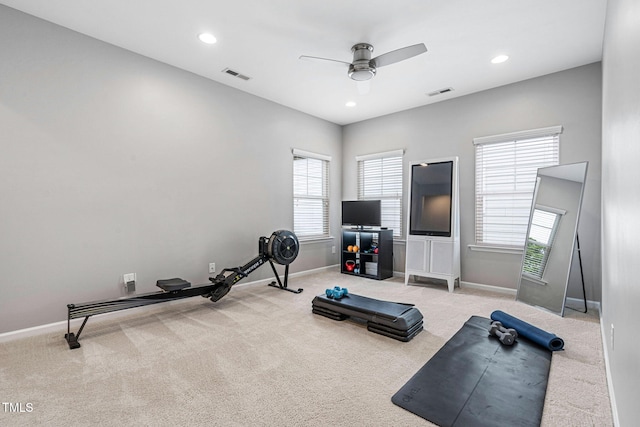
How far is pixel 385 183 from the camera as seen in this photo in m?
5.92

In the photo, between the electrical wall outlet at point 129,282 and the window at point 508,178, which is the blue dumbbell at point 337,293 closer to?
the electrical wall outlet at point 129,282

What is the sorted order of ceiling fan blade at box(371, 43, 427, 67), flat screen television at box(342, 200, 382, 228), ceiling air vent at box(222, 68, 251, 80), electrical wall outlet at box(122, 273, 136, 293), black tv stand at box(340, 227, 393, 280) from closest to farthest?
ceiling fan blade at box(371, 43, 427, 67) → electrical wall outlet at box(122, 273, 136, 293) → ceiling air vent at box(222, 68, 251, 80) → black tv stand at box(340, 227, 393, 280) → flat screen television at box(342, 200, 382, 228)

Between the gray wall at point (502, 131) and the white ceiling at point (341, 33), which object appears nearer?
the white ceiling at point (341, 33)

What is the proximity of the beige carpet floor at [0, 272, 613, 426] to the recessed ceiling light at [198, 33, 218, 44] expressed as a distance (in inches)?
123

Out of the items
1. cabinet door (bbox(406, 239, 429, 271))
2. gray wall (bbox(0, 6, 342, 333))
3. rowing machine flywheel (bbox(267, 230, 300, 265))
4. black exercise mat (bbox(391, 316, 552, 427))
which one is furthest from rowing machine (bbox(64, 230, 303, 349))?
black exercise mat (bbox(391, 316, 552, 427))

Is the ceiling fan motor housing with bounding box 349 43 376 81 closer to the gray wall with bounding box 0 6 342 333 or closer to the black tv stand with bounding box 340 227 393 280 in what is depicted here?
the gray wall with bounding box 0 6 342 333

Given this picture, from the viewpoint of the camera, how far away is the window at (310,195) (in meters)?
5.64

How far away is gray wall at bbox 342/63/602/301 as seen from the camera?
12.5 ft

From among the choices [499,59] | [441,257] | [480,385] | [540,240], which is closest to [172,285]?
[480,385]

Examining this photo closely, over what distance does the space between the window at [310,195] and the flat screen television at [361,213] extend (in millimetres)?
478

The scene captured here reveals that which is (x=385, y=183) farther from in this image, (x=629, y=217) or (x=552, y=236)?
(x=629, y=217)

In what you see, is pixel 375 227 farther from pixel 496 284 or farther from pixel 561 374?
pixel 561 374

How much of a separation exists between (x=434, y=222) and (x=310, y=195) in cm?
234

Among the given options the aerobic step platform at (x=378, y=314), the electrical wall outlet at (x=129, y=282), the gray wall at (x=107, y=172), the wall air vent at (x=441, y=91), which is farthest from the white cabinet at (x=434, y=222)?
the electrical wall outlet at (x=129, y=282)
